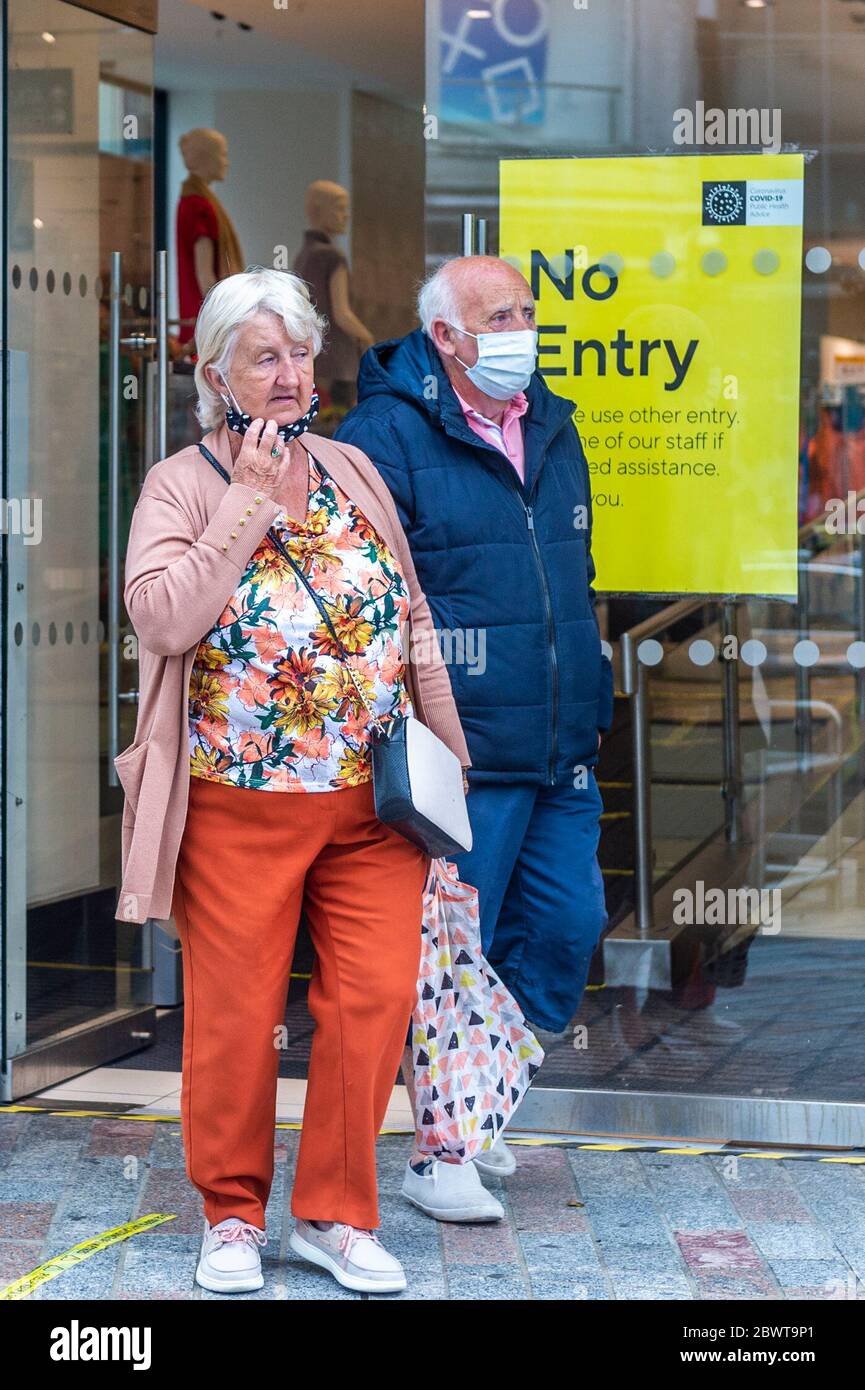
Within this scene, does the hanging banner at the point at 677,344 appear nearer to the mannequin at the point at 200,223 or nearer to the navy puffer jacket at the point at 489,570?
the navy puffer jacket at the point at 489,570

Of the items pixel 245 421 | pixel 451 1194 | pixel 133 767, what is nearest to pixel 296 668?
pixel 133 767

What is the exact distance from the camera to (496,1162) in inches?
166

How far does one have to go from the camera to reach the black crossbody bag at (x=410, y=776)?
3420 mm

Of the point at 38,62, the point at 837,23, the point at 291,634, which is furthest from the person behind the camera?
the point at 38,62

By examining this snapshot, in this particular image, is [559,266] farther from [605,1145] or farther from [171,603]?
[605,1145]

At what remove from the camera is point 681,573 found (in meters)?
4.60

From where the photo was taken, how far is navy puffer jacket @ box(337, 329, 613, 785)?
3.92 meters

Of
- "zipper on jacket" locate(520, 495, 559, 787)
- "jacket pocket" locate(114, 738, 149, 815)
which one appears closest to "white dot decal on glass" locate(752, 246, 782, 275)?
"zipper on jacket" locate(520, 495, 559, 787)

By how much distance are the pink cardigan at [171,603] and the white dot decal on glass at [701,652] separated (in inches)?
50.8

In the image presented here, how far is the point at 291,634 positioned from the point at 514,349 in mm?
919

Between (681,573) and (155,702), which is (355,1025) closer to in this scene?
(155,702)

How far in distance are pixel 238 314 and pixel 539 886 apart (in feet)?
4.64

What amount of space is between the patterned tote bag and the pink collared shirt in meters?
0.87

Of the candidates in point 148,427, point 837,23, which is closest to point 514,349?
point 837,23
